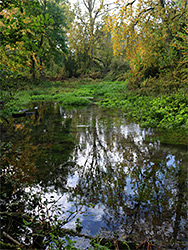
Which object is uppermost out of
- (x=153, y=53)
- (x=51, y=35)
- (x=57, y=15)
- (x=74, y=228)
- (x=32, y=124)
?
(x=57, y=15)

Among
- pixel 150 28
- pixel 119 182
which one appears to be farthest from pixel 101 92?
pixel 119 182

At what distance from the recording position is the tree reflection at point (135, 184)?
7.97 feet

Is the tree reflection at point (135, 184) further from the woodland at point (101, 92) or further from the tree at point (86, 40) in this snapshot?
the tree at point (86, 40)

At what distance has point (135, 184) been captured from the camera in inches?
134

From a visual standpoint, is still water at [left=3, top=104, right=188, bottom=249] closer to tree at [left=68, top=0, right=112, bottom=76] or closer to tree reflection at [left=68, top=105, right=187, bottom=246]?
tree reflection at [left=68, top=105, right=187, bottom=246]

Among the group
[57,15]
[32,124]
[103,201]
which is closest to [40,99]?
[32,124]

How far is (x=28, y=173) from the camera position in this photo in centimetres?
378

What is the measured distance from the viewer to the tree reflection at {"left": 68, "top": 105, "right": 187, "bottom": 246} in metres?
2.43

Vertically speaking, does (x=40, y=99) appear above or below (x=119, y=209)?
above

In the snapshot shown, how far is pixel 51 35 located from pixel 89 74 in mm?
8455

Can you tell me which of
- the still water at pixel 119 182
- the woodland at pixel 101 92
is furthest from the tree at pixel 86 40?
the still water at pixel 119 182

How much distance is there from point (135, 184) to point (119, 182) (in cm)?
26

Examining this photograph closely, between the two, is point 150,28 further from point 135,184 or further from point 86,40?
point 86,40

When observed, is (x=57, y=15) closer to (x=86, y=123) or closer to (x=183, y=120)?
(x=86, y=123)
